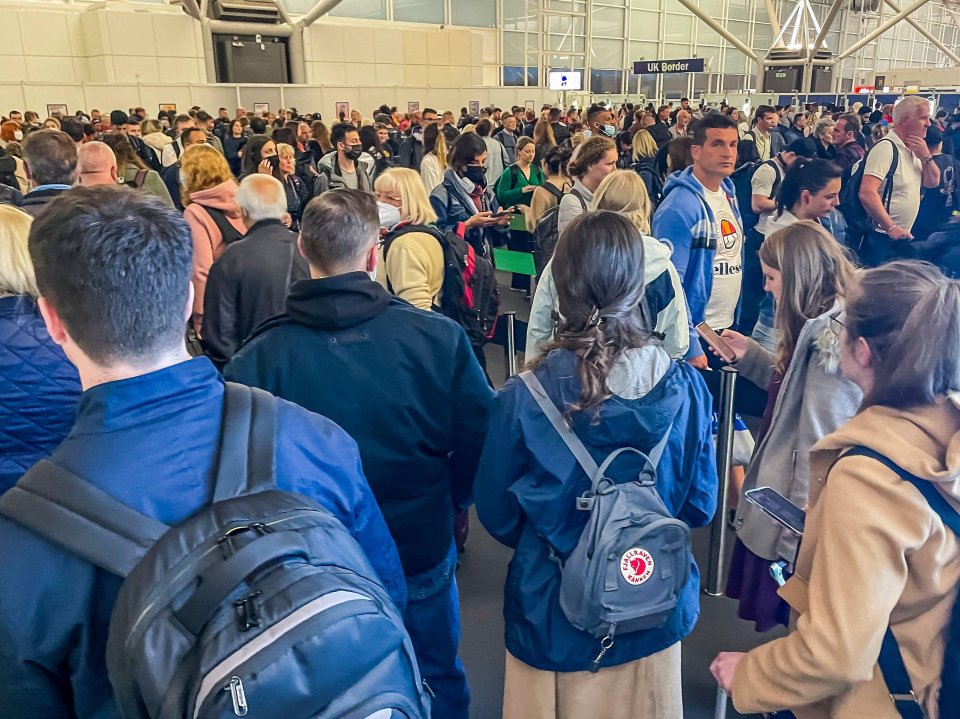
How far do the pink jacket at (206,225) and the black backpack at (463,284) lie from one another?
1030mm

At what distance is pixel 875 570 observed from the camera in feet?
4.03

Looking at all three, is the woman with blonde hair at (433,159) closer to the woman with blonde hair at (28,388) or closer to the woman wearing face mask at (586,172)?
the woman wearing face mask at (586,172)

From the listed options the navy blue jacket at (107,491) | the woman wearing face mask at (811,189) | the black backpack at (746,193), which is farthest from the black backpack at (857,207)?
the navy blue jacket at (107,491)

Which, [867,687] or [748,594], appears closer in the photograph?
[867,687]

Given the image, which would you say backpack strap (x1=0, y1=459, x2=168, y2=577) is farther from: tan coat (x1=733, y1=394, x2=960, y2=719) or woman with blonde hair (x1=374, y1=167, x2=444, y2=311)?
woman with blonde hair (x1=374, y1=167, x2=444, y2=311)

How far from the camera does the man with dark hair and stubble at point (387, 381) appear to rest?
6.35 ft

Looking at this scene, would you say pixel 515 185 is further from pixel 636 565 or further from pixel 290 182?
pixel 636 565

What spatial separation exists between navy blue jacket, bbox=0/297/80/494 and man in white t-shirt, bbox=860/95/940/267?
5.54m

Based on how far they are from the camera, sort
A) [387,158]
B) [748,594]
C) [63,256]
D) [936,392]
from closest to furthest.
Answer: [63,256] → [936,392] → [748,594] → [387,158]

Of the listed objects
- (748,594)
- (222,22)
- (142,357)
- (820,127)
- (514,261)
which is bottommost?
(748,594)

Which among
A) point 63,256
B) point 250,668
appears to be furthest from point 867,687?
point 63,256

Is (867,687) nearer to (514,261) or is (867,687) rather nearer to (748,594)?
(748,594)

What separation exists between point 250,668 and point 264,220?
8.57ft

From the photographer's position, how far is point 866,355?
1417 mm
